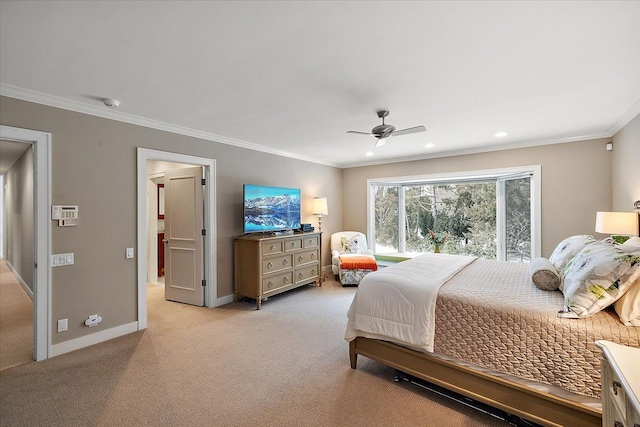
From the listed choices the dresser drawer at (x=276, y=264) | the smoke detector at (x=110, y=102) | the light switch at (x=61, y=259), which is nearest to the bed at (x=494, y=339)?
the dresser drawer at (x=276, y=264)

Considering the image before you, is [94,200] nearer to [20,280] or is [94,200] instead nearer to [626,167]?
[20,280]

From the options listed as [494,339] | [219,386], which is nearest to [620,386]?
[494,339]

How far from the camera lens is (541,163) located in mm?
4445

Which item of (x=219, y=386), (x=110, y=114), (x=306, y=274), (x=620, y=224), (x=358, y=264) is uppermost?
(x=110, y=114)

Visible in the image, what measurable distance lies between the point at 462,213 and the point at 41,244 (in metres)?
6.11

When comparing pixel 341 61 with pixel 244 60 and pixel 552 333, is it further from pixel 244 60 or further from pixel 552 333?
pixel 552 333

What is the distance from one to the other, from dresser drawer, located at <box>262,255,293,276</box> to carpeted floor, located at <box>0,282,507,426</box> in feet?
3.24

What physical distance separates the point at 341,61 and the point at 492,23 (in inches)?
37.1

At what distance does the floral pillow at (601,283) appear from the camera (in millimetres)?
1614

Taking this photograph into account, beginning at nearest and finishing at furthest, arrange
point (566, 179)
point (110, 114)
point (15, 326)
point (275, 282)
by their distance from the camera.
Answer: point (110, 114)
point (15, 326)
point (566, 179)
point (275, 282)

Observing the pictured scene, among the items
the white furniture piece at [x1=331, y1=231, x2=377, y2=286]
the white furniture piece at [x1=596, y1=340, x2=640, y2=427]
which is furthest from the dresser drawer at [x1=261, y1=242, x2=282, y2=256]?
the white furniture piece at [x1=596, y1=340, x2=640, y2=427]

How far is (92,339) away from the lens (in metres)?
3.01

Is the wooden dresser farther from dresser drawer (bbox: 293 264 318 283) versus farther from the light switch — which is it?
the light switch

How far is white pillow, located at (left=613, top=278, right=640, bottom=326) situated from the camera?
1.56 metres
